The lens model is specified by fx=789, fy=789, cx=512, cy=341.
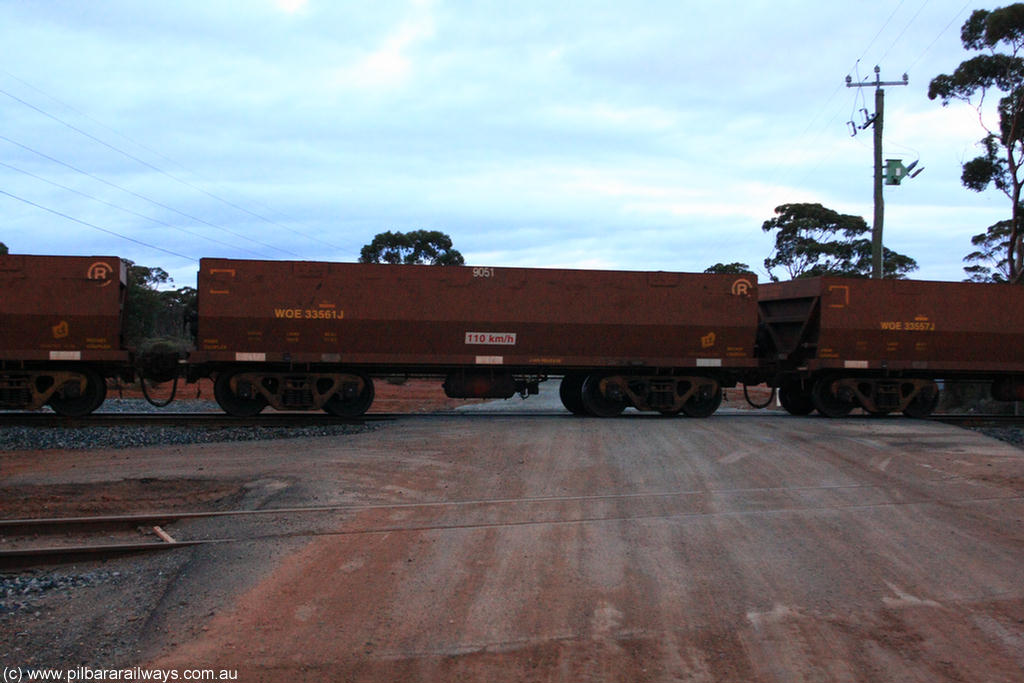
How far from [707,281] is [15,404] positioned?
46.2ft

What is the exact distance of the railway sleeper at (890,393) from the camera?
17.3m

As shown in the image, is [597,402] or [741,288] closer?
[741,288]

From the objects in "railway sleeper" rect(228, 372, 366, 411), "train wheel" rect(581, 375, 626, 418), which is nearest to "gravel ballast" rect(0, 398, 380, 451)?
"railway sleeper" rect(228, 372, 366, 411)

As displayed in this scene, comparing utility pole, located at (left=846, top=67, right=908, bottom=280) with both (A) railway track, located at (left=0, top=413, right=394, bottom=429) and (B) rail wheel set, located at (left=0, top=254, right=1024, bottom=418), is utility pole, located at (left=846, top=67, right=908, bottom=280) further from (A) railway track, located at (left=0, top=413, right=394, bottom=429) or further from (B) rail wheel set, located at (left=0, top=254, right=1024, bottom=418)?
(A) railway track, located at (left=0, top=413, right=394, bottom=429)

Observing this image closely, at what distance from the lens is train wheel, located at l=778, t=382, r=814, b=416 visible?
18781 millimetres

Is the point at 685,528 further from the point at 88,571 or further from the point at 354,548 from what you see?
the point at 88,571

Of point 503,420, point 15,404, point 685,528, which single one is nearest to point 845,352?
point 503,420

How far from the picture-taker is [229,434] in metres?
13.5

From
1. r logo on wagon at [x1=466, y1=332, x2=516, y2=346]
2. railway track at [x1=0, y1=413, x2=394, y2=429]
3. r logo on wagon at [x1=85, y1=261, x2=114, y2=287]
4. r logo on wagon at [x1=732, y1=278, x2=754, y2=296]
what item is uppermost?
r logo on wagon at [x1=732, y1=278, x2=754, y2=296]

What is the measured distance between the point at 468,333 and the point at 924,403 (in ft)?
34.1

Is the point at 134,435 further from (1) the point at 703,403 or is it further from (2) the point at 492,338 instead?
(1) the point at 703,403

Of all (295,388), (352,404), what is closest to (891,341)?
(352,404)

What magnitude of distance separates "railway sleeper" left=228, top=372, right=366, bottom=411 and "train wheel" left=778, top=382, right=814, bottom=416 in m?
Result: 10.2

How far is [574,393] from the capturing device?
17781 millimetres
